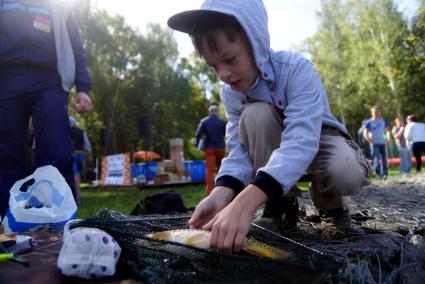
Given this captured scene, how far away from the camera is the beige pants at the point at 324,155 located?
1.56m

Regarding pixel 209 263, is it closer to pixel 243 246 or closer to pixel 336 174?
pixel 243 246

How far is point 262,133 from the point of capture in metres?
1.61

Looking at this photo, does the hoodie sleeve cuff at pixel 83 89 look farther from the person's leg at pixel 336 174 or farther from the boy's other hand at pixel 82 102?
the person's leg at pixel 336 174

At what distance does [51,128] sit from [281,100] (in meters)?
1.36

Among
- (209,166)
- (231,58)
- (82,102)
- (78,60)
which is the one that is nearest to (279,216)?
(231,58)

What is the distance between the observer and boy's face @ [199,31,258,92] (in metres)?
1.33

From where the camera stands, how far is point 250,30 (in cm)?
136

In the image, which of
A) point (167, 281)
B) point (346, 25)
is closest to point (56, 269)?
point (167, 281)

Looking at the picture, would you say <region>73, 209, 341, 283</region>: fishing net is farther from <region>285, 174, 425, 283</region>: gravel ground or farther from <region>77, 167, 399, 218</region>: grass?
<region>77, 167, 399, 218</region>: grass

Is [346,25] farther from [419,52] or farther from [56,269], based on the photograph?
[56,269]

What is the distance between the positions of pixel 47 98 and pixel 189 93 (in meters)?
27.0

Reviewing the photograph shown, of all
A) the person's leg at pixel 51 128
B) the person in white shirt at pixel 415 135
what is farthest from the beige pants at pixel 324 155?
the person in white shirt at pixel 415 135

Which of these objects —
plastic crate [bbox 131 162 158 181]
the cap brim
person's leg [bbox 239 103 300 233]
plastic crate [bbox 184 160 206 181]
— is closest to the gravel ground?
person's leg [bbox 239 103 300 233]

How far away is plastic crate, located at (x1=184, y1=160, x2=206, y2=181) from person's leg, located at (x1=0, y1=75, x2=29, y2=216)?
786cm
